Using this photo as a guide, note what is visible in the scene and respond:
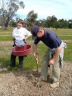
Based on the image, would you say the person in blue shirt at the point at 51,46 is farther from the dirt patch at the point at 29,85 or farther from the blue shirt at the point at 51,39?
the dirt patch at the point at 29,85

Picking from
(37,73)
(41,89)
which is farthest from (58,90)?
(37,73)

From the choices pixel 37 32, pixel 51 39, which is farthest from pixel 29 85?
pixel 37 32

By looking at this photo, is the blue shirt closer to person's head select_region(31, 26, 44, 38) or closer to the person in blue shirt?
the person in blue shirt

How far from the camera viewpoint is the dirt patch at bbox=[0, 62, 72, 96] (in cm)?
560

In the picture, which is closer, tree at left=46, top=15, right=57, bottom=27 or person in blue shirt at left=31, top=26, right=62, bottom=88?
person in blue shirt at left=31, top=26, right=62, bottom=88

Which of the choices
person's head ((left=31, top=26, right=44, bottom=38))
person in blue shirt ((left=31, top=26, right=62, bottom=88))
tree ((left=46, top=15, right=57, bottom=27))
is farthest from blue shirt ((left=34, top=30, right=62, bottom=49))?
tree ((left=46, top=15, right=57, bottom=27))

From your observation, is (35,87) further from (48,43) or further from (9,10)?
(9,10)

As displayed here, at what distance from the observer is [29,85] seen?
19.7 feet

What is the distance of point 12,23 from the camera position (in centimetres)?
9100

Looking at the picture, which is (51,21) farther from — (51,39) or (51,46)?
(51,39)

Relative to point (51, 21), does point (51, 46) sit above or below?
above

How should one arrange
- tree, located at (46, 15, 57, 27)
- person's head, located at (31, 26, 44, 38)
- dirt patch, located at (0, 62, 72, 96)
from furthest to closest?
tree, located at (46, 15, 57, 27) → dirt patch, located at (0, 62, 72, 96) → person's head, located at (31, 26, 44, 38)

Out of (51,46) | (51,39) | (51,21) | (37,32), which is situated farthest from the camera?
(51,21)

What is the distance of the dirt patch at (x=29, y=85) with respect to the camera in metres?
5.60
